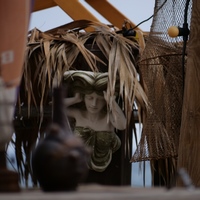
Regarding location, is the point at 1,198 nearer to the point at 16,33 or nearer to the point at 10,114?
the point at 10,114

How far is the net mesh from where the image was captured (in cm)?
373

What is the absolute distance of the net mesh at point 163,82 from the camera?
3.73m

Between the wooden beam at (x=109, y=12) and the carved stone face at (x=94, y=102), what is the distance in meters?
1.57

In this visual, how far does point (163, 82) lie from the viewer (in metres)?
3.84

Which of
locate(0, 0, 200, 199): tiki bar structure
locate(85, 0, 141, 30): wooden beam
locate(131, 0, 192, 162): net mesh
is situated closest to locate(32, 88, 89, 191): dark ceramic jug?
locate(0, 0, 200, 199): tiki bar structure

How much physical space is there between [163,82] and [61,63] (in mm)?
808

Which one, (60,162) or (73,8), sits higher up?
(73,8)

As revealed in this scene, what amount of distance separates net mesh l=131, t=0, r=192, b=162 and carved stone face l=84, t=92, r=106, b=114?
0.50m

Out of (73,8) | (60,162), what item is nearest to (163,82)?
(73,8)

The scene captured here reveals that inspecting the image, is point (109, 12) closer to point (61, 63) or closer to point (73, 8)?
point (73, 8)

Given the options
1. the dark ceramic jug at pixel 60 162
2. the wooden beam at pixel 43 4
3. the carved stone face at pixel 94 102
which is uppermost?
the wooden beam at pixel 43 4

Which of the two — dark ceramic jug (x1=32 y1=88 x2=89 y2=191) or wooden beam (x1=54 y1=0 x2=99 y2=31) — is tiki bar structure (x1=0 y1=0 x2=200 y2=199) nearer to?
wooden beam (x1=54 y1=0 x2=99 y2=31)

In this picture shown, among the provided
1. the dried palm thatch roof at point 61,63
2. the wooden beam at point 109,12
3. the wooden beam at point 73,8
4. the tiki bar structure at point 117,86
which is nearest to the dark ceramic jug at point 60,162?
the tiki bar structure at point 117,86

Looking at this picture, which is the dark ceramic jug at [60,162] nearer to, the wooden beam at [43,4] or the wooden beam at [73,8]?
the wooden beam at [73,8]
